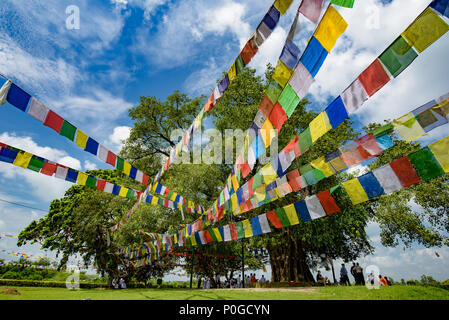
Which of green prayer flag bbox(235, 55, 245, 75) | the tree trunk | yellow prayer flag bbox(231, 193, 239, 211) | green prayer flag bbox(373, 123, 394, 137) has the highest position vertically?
green prayer flag bbox(235, 55, 245, 75)

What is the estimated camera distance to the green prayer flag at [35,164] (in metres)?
5.87

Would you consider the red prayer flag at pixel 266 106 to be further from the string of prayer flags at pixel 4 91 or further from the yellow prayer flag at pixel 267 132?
the string of prayer flags at pixel 4 91

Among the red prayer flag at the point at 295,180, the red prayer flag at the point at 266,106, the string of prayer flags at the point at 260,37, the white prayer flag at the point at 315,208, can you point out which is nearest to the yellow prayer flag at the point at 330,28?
the string of prayer flags at the point at 260,37

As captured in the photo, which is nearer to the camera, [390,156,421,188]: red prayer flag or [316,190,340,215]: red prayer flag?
[390,156,421,188]: red prayer flag

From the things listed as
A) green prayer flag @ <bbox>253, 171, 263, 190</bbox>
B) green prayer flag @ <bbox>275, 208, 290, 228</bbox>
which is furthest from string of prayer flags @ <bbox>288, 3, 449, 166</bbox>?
green prayer flag @ <bbox>275, 208, 290, 228</bbox>

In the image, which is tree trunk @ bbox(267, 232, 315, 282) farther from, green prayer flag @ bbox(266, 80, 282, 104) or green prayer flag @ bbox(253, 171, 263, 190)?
green prayer flag @ bbox(266, 80, 282, 104)

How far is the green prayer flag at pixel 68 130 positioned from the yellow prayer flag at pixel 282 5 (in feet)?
15.1

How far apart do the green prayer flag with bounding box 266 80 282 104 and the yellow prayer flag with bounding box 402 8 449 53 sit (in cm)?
161

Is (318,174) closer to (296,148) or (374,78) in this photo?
(296,148)

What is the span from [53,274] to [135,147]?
1471cm

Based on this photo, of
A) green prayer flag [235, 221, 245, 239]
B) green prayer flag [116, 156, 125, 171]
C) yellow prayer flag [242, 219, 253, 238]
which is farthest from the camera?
green prayer flag [235, 221, 245, 239]

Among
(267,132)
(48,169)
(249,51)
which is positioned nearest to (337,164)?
(267,132)

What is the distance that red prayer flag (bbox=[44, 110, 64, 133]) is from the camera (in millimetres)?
4767

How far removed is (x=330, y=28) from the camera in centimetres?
285
